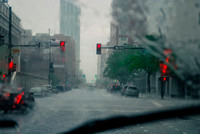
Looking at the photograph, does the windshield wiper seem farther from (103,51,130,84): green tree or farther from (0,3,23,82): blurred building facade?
(103,51,130,84): green tree

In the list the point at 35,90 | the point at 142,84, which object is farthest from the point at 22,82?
the point at 142,84

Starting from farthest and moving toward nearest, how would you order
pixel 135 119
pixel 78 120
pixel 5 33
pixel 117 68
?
pixel 117 68, pixel 5 33, pixel 78 120, pixel 135 119

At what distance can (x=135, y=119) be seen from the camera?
1.90 metres

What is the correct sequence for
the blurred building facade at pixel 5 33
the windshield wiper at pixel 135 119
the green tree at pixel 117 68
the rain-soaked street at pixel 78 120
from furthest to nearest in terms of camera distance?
1. the green tree at pixel 117 68
2. the blurred building facade at pixel 5 33
3. the rain-soaked street at pixel 78 120
4. the windshield wiper at pixel 135 119

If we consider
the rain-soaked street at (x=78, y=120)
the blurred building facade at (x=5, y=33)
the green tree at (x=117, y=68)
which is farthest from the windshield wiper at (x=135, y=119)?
the green tree at (x=117, y=68)

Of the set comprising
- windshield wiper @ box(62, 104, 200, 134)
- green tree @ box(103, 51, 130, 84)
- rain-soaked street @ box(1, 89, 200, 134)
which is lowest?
rain-soaked street @ box(1, 89, 200, 134)

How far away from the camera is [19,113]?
11.9 meters

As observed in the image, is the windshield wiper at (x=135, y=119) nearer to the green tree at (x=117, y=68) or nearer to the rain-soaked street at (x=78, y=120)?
the rain-soaked street at (x=78, y=120)

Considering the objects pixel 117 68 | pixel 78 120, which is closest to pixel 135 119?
pixel 78 120

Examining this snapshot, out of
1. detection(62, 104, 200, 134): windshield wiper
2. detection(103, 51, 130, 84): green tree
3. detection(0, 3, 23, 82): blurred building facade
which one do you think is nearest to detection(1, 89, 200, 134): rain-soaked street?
detection(62, 104, 200, 134): windshield wiper

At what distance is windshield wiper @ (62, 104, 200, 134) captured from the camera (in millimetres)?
1528

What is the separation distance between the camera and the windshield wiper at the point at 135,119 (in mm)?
1528

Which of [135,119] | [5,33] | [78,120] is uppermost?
[5,33]

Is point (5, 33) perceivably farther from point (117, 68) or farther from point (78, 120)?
point (78, 120)
